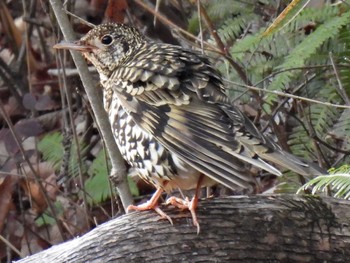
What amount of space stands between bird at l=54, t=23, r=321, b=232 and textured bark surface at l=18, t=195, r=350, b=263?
93 mm

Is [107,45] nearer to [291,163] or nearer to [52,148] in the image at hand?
[291,163]

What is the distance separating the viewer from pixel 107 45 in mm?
6422

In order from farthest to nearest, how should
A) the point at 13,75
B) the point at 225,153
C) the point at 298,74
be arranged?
1. the point at 13,75
2. the point at 298,74
3. the point at 225,153

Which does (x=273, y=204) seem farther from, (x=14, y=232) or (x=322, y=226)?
(x=14, y=232)

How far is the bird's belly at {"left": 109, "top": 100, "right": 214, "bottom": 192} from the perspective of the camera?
5.48m

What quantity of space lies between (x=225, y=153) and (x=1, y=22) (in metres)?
5.65

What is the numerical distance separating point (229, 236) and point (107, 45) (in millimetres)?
1631

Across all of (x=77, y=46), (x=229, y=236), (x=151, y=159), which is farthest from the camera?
(x=77, y=46)

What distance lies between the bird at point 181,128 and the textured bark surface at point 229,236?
0.30 feet

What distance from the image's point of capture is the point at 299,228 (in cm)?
541

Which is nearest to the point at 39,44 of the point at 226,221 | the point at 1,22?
the point at 1,22

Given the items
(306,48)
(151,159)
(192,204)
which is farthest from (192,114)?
(306,48)

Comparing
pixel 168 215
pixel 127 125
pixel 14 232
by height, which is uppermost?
pixel 127 125

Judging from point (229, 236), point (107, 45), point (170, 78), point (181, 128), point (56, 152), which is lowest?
point (229, 236)
